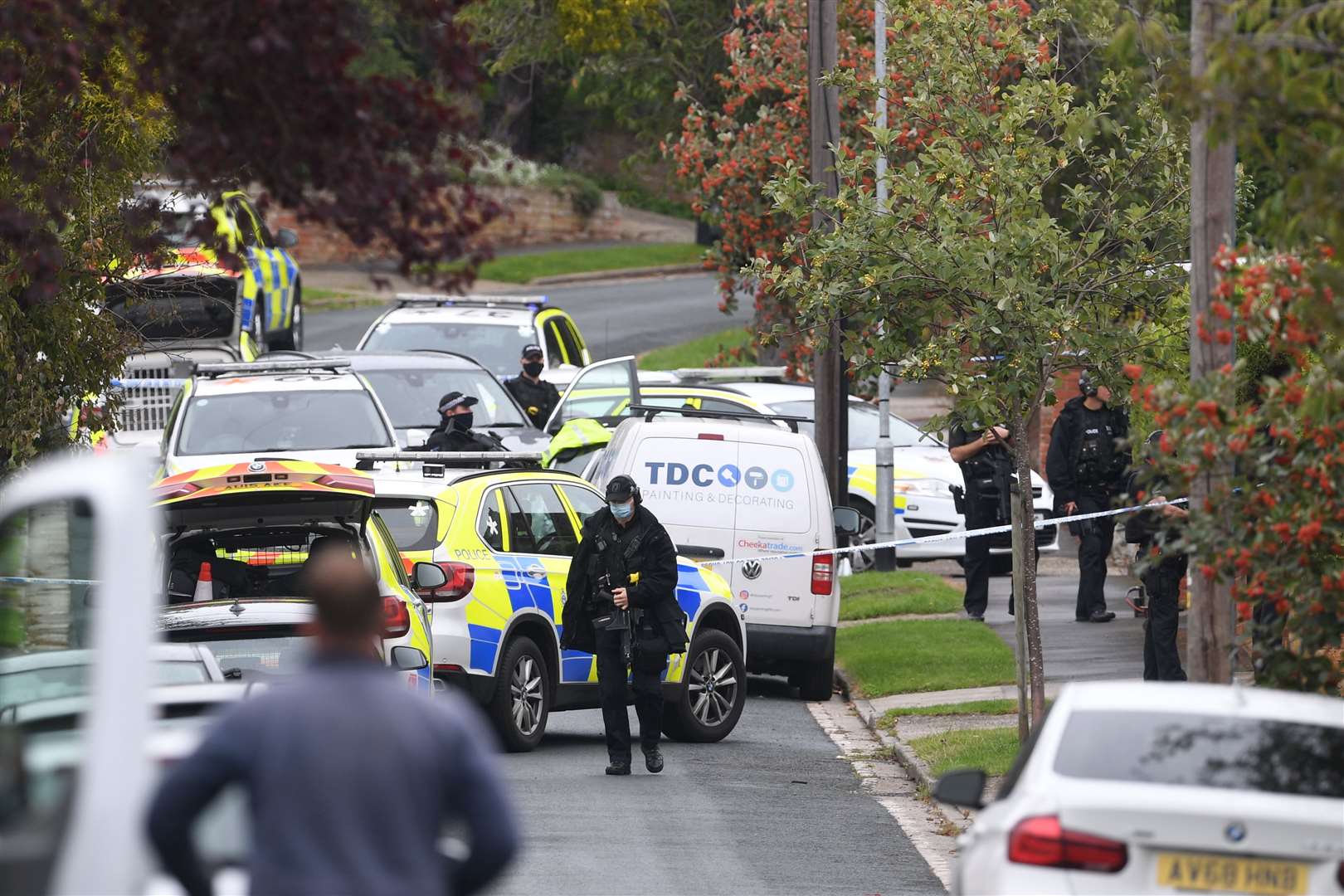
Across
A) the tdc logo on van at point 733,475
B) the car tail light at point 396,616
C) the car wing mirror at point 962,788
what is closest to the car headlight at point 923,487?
the tdc logo on van at point 733,475

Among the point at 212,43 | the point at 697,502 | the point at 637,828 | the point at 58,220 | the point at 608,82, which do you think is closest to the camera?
the point at 212,43

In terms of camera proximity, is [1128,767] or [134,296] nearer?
[1128,767]

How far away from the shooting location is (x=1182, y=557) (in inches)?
536

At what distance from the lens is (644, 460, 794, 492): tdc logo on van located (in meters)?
15.6

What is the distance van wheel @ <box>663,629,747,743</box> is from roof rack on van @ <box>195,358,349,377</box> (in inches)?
196

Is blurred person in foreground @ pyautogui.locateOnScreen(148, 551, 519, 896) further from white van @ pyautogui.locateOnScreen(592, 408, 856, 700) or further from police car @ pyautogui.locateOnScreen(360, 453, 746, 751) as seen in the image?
white van @ pyautogui.locateOnScreen(592, 408, 856, 700)

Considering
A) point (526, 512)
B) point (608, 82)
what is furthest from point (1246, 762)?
point (608, 82)

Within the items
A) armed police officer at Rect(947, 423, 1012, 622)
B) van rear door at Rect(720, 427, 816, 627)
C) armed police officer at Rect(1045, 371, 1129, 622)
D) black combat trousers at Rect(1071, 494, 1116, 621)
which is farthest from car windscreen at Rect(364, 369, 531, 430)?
black combat trousers at Rect(1071, 494, 1116, 621)

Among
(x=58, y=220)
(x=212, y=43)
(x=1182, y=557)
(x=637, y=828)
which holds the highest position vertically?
(x=212, y=43)

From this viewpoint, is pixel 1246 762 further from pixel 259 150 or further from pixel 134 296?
pixel 134 296

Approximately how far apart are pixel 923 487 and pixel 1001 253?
34.5 feet

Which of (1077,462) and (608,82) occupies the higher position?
(608,82)

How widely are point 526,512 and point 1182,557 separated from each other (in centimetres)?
401

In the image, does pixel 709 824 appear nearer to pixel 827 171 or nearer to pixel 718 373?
pixel 827 171
